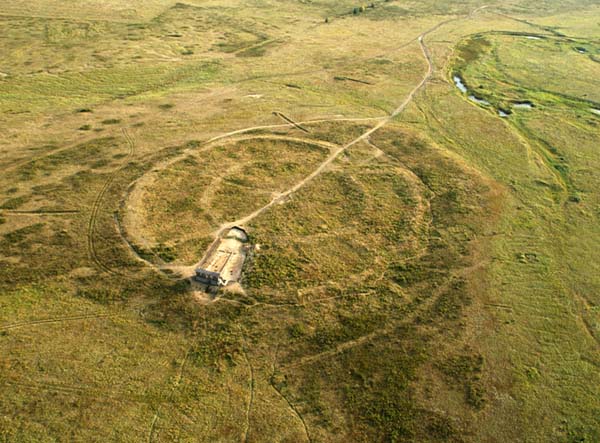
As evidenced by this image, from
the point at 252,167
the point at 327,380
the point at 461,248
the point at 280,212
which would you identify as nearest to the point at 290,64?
the point at 252,167

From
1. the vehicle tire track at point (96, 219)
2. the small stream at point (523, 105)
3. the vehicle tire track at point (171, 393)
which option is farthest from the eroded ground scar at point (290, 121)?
the vehicle tire track at point (171, 393)

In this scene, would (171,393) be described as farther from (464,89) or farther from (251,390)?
(464,89)

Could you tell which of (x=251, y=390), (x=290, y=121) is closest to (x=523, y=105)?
(x=290, y=121)

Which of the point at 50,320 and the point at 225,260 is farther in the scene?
the point at 225,260

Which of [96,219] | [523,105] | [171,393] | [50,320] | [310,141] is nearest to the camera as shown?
[171,393]

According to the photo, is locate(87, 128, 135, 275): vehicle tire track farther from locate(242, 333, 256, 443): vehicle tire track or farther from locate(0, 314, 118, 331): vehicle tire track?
locate(242, 333, 256, 443): vehicle tire track

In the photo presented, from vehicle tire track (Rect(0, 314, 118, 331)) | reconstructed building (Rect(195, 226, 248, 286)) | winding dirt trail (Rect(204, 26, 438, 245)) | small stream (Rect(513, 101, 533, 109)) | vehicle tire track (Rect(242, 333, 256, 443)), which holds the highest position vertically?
small stream (Rect(513, 101, 533, 109))

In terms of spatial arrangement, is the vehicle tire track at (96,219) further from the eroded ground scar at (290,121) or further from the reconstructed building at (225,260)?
the eroded ground scar at (290,121)

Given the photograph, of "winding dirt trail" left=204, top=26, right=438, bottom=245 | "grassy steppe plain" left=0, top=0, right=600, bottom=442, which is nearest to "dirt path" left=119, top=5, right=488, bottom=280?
"winding dirt trail" left=204, top=26, right=438, bottom=245
